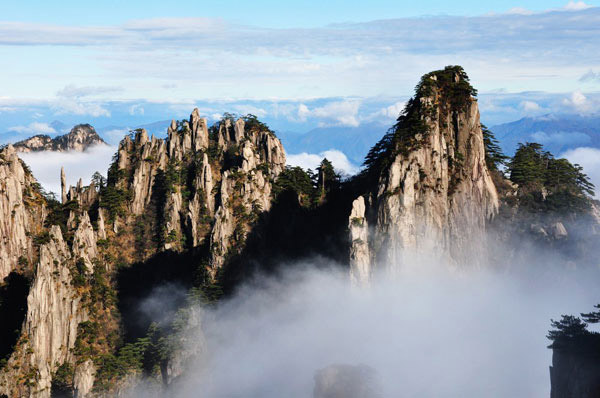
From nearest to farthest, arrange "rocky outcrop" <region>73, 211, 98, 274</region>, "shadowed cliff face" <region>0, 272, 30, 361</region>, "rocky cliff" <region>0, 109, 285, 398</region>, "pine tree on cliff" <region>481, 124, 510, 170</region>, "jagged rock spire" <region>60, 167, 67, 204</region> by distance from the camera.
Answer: "rocky cliff" <region>0, 109, 285, 398</region>, "shadowed cliff face" <region>0, 272, 30, 361</region>, "pine tree on cliff" <region>481, 124, 510, 170</region>, "rocky outcrop" <region>73, 211, 98, 274</region>, "jagged rock spire" <region>60, 167, 67, 204</region>

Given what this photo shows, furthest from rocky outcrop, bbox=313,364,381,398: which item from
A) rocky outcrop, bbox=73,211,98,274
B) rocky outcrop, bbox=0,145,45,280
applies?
rocky outcrop, bbox=0,145,45,280

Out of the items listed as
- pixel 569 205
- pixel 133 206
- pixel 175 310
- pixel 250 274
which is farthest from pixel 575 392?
pixel 133 206

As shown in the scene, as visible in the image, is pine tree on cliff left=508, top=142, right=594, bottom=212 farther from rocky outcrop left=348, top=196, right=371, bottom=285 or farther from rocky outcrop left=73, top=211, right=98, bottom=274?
rocky outcrop left=73, top=211, right=98, bottom=274

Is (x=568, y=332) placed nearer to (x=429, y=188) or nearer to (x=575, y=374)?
(x=575, y=374)

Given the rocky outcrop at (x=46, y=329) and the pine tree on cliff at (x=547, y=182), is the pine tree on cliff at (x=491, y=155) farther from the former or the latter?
the rocky outcrop at (x=46, y=329)

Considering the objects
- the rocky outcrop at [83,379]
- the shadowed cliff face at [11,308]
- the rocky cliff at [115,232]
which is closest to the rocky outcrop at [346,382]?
the rocky cliff at [115,232]
